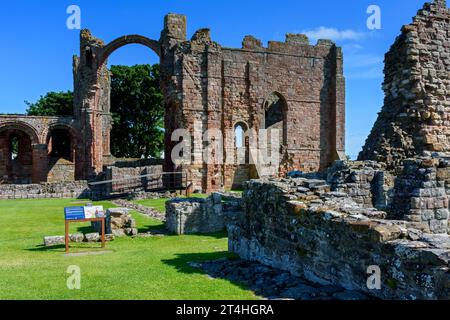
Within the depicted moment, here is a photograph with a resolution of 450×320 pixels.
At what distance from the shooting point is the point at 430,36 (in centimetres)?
1041

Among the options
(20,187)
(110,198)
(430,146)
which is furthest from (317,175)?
(20,187)

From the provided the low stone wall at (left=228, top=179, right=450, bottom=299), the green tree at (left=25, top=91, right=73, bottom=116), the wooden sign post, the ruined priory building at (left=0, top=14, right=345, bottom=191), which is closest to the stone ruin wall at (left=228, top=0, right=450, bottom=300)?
the low stone wall at (left=228, top=179, right=450, bottom=299)

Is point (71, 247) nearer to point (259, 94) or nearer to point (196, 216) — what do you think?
point (196, 216)

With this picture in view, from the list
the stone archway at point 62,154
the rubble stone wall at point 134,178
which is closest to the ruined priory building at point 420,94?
the rubble stone wall at point 134,178

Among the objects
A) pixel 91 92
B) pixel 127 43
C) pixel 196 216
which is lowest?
pixel 196 216

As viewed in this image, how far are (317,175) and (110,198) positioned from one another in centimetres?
1313

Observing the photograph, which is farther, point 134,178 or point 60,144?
point 60,144

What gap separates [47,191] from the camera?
2698 centimetres

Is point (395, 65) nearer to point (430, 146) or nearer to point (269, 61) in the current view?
point (430, 146)

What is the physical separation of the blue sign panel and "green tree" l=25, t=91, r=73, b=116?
137 ft

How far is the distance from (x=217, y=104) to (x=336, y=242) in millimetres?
21060

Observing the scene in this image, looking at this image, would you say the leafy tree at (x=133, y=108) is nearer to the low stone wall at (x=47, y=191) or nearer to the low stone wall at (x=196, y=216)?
the low stone wall at (x=47, y=191)

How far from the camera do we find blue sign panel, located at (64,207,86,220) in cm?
948

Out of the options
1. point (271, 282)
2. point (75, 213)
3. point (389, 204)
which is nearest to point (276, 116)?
point (389, 204)
